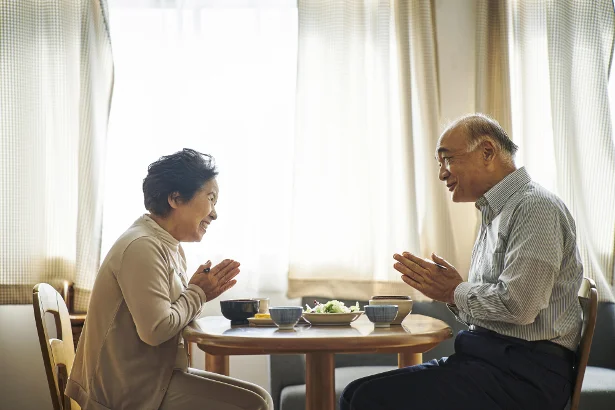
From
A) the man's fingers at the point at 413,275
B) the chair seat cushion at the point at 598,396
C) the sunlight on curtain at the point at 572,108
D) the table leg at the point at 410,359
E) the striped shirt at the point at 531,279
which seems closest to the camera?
the striped shirt at the point at 531,279

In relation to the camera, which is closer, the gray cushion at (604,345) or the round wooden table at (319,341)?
the round wooden table at (319,341)

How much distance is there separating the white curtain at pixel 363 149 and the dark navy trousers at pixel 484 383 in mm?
1475

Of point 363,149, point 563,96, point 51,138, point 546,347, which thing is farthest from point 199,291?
point 563,96

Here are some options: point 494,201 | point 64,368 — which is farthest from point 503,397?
point 64,368

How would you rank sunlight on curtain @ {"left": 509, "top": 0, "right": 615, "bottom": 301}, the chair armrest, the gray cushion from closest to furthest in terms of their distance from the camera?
the chair armrest
the gray cushion
sunlight on curtain @ {"left": 509, "top": 0, "right": 615, "bottom": 301}

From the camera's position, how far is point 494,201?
2143mm

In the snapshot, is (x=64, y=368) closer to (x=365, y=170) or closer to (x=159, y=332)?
(x=159, y=332)

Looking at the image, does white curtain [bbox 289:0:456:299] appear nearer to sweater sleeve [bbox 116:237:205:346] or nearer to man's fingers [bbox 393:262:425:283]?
man's fingers [bbox 393:262:425:283]

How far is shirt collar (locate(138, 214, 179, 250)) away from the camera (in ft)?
6.89

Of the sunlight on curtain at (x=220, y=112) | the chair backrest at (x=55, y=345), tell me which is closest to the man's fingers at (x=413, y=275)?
the chair backrest at (x=55, y=345)

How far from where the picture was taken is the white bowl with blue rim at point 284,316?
1.93 m

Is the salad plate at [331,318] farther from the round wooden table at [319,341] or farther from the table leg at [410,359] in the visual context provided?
the table leg at [410,359]

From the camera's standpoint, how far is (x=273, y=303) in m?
3.55

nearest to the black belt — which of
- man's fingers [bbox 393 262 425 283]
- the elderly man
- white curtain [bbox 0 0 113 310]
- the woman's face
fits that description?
the elderly man
